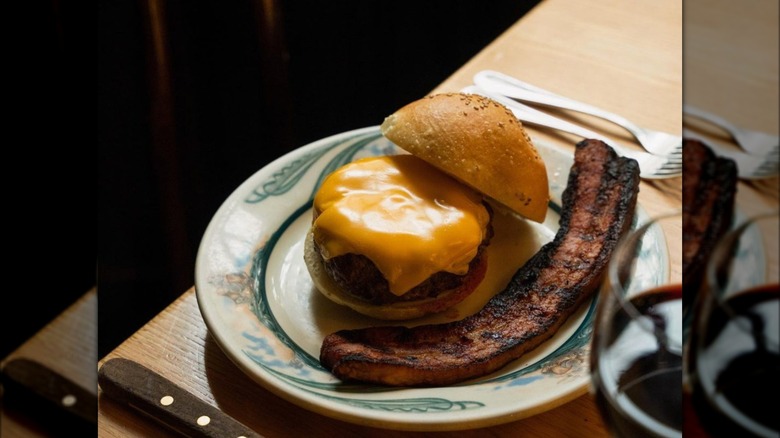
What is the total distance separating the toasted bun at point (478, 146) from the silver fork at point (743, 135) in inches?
23.9

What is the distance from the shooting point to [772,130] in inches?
5.0

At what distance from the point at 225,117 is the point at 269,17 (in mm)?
226

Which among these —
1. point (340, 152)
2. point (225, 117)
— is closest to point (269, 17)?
point (225, 117)

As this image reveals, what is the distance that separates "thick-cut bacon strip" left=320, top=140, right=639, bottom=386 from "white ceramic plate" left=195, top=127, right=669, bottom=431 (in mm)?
15

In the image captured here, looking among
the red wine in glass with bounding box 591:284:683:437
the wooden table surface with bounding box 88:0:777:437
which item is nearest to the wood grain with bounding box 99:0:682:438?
the wooden table surface with bounding box 88:0:777:437

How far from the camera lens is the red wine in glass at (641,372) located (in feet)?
0.88

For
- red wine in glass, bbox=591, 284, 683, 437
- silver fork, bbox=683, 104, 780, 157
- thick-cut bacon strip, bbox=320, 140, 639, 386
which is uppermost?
silver fork, bbox=683, 104, 780, 157

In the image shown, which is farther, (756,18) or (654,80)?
(654,80)

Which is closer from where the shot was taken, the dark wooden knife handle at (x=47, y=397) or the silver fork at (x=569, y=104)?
the dark wooden knife handle at (x=47, y=397)

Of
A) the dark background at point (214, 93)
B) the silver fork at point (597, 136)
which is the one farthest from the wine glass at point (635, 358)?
the dark background at point (214, 93)

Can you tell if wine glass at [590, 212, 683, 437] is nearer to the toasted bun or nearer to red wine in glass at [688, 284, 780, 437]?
red wine in glass at [688, 284, 780, 437]

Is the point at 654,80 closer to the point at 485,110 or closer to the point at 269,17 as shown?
the point at 485,110

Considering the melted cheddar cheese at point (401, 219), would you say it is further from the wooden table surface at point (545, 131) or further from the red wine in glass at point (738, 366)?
the red wine in glass at point (738, 366)

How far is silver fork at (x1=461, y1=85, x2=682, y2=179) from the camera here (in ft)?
2.90
